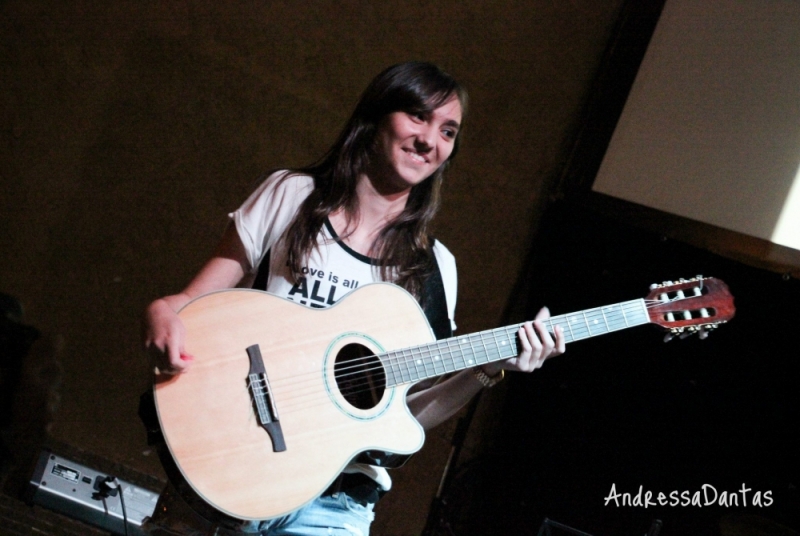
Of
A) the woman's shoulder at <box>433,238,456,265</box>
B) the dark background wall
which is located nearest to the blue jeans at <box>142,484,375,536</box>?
the woman's shoulder at <box>433,238,456,265</box>

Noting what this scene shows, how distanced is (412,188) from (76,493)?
157 centimetres

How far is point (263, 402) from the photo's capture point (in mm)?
1677

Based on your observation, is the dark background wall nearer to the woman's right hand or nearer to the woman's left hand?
the woman's left hand

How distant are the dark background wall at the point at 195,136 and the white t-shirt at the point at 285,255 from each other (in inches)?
57.4

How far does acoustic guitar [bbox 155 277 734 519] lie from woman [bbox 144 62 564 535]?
0.36 feet

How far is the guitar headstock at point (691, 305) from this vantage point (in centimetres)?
210

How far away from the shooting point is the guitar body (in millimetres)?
1599

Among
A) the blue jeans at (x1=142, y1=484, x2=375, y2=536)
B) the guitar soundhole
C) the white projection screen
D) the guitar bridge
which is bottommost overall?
the blue jeans at (x1=142, y1=484, x2=375, y2=536)

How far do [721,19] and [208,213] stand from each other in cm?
245

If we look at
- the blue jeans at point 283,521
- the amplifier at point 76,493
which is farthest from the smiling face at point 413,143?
the amplifier at point 76,493

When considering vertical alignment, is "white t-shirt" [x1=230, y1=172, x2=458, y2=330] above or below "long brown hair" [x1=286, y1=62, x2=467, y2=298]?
below

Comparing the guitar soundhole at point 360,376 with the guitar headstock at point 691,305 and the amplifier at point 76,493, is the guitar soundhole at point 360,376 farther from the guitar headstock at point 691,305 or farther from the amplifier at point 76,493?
the amplifier at point 76,493

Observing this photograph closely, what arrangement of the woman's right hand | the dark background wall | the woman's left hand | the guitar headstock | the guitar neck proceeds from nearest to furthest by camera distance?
the woman's right hand, the guitar neck, the woman's left hand, the guitar headstock, the dark background wall

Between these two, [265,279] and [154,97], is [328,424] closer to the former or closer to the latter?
[265,279]
